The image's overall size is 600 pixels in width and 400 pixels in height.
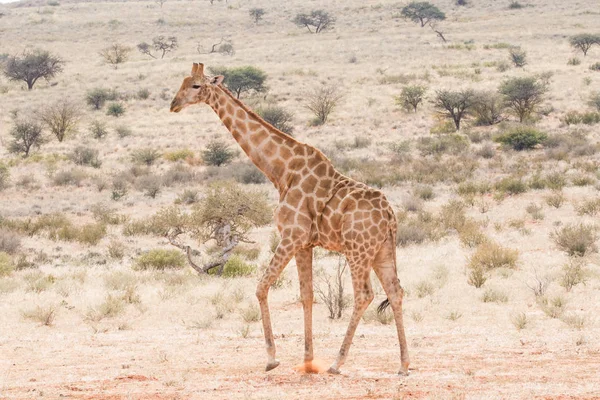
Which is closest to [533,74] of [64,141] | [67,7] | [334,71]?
[334,71]

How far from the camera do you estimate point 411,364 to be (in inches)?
343

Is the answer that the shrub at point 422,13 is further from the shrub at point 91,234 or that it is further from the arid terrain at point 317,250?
the shrub at point 91,234

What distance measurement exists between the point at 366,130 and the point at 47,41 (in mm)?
59440

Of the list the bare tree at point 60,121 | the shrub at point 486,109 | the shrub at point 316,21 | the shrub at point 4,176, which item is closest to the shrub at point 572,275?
the shrub at point 4,176

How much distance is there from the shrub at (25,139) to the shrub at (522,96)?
24851 mm

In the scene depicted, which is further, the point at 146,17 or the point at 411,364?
the point at 146,17

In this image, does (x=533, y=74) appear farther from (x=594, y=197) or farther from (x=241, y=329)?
(x=241, y=329)

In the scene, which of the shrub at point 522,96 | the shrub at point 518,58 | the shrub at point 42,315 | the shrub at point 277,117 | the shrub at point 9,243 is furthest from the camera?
the shrub at point 518,58

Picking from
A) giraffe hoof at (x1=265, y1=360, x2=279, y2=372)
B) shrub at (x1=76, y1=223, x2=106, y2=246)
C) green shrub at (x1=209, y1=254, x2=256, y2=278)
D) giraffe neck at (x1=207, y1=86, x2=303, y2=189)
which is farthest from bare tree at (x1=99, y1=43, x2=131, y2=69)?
giraffe hoof at (x1=265, y1=360, x2=279, y2=372)

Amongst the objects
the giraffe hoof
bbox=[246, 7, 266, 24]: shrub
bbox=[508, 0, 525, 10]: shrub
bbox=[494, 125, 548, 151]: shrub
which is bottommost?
bbox=[494, 125, 548, 151]: shrub

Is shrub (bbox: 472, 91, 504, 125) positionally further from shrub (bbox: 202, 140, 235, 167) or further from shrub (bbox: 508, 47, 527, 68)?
shrub (bbox: 508, 47, 527, 68)

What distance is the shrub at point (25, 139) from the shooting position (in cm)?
3969

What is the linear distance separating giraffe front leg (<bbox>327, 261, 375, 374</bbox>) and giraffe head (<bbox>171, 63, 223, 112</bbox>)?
8.00ft

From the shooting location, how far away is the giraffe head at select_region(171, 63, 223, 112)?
329 inches
